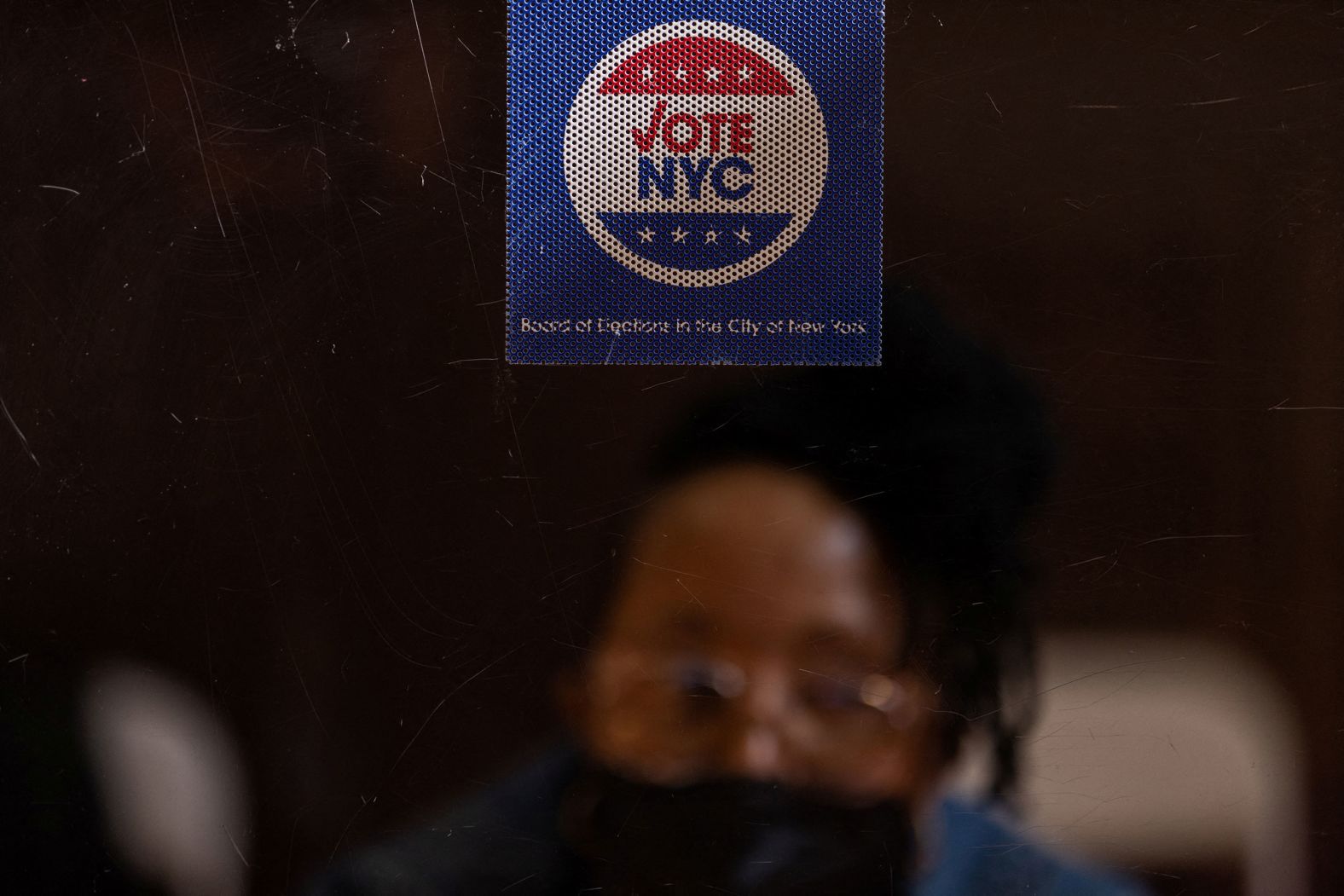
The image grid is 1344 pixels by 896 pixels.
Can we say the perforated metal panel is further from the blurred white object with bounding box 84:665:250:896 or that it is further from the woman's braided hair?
the blurred white object with bounding box 84:665:250:896

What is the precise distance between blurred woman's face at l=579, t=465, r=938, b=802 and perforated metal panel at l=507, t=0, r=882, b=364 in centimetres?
11

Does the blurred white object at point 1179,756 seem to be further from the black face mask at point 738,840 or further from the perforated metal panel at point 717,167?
the perforated metal panel at point 717,167

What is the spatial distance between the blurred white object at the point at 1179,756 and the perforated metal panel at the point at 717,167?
0.29 m

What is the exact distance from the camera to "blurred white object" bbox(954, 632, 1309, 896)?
0.71 metres

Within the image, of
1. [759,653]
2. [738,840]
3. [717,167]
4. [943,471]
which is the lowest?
[738,840]

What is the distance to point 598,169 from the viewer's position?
0.72m

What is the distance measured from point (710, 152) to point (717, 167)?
1cm

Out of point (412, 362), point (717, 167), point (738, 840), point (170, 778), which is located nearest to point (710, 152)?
point (717, 167)

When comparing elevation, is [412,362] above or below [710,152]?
below

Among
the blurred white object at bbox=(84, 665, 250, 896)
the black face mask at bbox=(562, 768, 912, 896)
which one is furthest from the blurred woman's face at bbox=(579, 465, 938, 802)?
the blurred white object at bbox=(84, 665, 250, 896)

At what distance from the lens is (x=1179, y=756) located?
714 mm

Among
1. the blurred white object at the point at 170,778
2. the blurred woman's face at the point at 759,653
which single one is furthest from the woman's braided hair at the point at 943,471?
the blurred white object at the point at 170,778

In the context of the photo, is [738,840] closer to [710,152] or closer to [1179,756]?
[1179,756]

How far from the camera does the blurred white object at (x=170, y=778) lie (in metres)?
0.73
